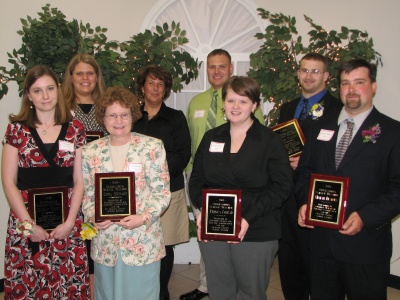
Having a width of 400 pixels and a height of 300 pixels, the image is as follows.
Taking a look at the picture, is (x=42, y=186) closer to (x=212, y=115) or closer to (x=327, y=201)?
(x=212, y=115)

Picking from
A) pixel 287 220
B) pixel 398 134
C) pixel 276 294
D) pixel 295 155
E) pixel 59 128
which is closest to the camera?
pixel 398 134

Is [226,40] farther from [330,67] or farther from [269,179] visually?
[269,179]

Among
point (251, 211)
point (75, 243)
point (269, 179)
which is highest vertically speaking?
point (269, 179)

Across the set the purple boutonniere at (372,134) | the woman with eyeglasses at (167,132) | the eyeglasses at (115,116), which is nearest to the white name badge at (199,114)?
the woman with eyeglasses at (167,132)

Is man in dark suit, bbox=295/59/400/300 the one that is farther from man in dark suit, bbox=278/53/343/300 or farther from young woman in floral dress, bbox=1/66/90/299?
young woman in floral dress, bbox=1/66/90/299

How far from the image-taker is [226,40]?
5.23m

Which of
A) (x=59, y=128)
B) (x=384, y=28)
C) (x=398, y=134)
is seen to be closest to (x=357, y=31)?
(x=384, y=28)

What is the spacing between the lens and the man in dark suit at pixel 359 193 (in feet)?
7.68

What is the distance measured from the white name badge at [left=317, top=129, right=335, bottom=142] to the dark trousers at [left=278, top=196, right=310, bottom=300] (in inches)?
24.8

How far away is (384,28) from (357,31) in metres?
0.38

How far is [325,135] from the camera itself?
8.55 feet

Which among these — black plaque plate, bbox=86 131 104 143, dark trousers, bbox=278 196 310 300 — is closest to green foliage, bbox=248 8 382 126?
dark trousers, bbox=278 196 310 300

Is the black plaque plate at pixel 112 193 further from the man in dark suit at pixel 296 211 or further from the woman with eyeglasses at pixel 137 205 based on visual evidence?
the man in dark suit at pixel 296 211

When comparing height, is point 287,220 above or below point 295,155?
below
